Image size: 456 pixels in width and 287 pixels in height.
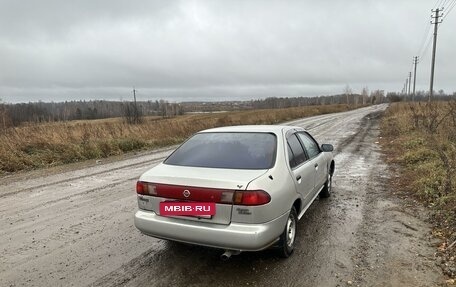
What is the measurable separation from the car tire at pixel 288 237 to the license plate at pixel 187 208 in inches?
37.9

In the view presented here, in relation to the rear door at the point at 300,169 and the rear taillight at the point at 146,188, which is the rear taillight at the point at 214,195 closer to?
the rear taillight at the point at 146,188

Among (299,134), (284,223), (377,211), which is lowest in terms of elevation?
(377,211)

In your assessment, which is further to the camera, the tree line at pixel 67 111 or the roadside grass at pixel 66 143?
the tree line at pixel 67 111

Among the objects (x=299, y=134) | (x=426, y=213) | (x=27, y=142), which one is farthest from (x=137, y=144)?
(x=426, y=213)

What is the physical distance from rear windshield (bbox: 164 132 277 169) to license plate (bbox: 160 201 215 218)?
60cm

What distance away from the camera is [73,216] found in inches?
212

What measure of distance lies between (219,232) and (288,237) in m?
1.05

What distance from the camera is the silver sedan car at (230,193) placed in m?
3.22

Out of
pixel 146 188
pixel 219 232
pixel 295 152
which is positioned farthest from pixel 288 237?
pixel 146 188

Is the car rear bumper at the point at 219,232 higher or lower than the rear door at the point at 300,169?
lower

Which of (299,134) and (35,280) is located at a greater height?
(299,134)

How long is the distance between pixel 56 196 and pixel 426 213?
6.94 m

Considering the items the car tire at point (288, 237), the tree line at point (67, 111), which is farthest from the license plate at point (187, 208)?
the tree line at point (67, 111)

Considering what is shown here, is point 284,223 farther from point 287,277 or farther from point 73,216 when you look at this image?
point 73,216
